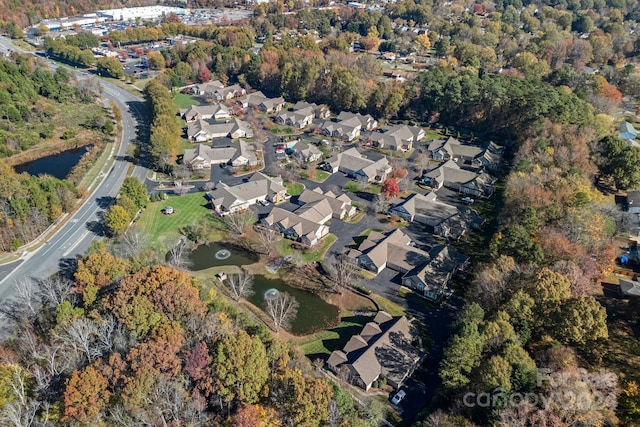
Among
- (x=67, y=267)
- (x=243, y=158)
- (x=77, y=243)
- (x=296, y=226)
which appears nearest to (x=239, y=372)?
(x=296, y=226)

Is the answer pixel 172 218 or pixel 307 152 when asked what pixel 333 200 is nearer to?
pixel 307 152

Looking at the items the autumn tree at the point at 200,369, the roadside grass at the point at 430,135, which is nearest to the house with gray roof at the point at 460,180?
the roadside grass at the point at 430,135

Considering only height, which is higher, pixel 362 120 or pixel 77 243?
pixel 77 243

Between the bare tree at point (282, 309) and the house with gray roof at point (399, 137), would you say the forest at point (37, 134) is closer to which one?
the bare tree at point (282, 309)

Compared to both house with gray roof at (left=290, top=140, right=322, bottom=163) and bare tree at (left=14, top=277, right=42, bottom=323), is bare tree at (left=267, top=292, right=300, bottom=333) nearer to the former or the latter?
bare tree at (left=14, top=277, right=42, bottom=323)

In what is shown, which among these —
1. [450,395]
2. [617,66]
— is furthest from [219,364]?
[617,66]

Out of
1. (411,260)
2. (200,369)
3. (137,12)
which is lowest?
(411,260)

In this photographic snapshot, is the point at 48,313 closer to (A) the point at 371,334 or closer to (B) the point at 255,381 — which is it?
(B) the point at 255,381
